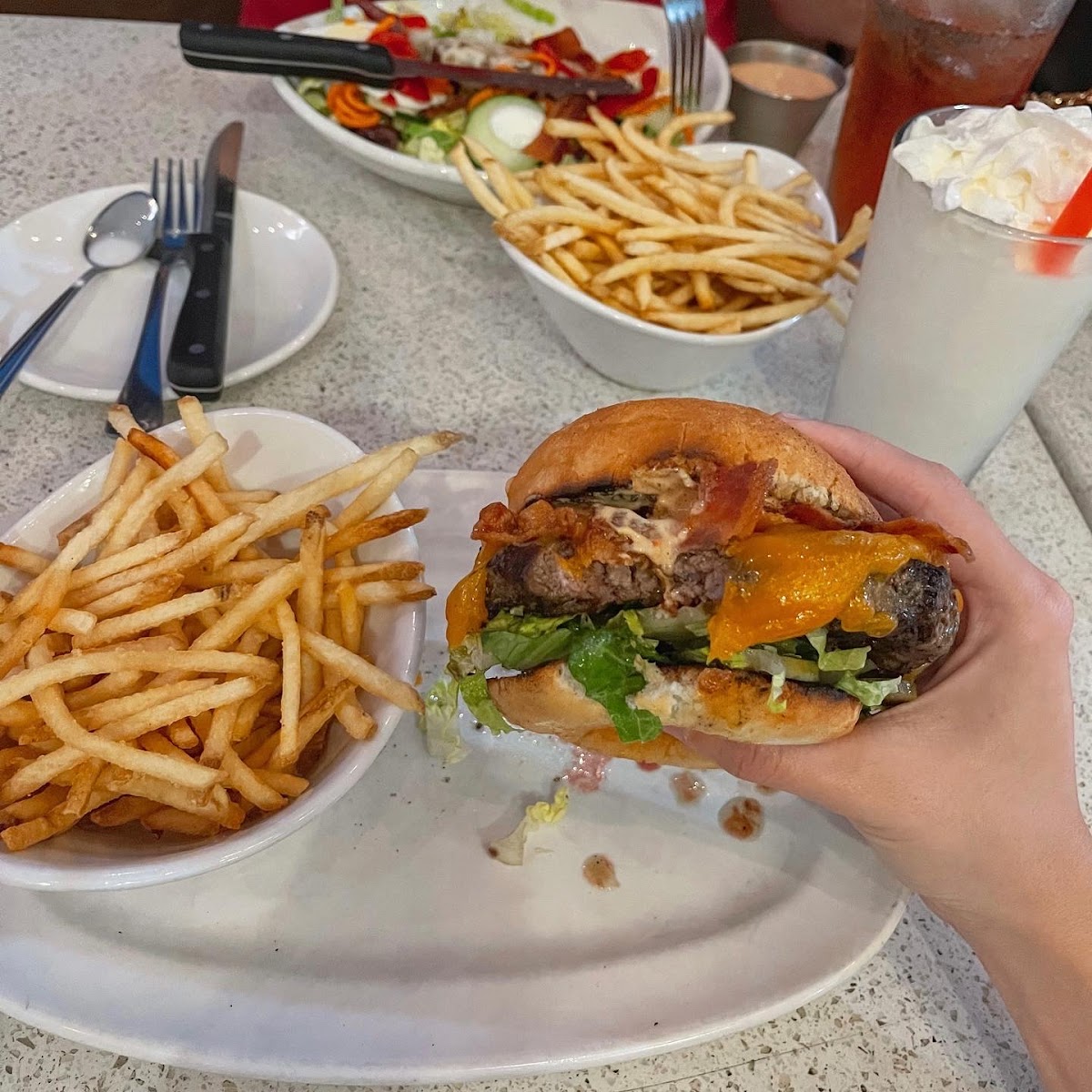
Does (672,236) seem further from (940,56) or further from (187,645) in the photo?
(187,645)

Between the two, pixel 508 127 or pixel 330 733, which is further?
pixel 508 127

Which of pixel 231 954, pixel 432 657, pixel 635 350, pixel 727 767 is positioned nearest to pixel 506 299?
pixel 635 350

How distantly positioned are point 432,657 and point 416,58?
5.34 feet

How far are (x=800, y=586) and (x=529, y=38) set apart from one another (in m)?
2.10

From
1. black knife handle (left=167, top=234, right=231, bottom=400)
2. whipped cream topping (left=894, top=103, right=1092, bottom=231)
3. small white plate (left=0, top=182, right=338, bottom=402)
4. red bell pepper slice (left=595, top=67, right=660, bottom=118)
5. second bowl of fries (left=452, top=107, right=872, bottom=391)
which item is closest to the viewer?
whipped cream topping (left=894, top=103, right=1092, bottom=231)

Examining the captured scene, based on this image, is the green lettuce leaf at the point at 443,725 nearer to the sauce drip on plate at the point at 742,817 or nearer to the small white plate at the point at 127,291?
the sauce drip on plate at the point at 742,817

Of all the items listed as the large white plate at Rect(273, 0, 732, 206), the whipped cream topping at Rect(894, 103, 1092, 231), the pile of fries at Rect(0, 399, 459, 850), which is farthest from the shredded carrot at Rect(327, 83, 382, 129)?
the whipped cream topping at Rect(894, 103, 1092, 231)

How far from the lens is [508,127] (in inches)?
81.1

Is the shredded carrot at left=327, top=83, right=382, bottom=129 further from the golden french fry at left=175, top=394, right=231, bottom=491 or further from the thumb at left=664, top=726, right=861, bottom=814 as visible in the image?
the thumb at left=664, top=726, right=861, bottom=814

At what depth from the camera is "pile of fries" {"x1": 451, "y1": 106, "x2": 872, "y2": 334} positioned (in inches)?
62.2

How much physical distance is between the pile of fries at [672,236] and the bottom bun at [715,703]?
817mm

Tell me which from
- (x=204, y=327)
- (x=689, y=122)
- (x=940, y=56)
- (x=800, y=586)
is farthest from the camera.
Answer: (x=689, y=122)

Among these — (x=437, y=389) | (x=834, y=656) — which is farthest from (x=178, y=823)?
(x=437, y=389)

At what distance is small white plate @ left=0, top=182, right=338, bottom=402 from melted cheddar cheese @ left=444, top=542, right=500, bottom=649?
0.81 meters
